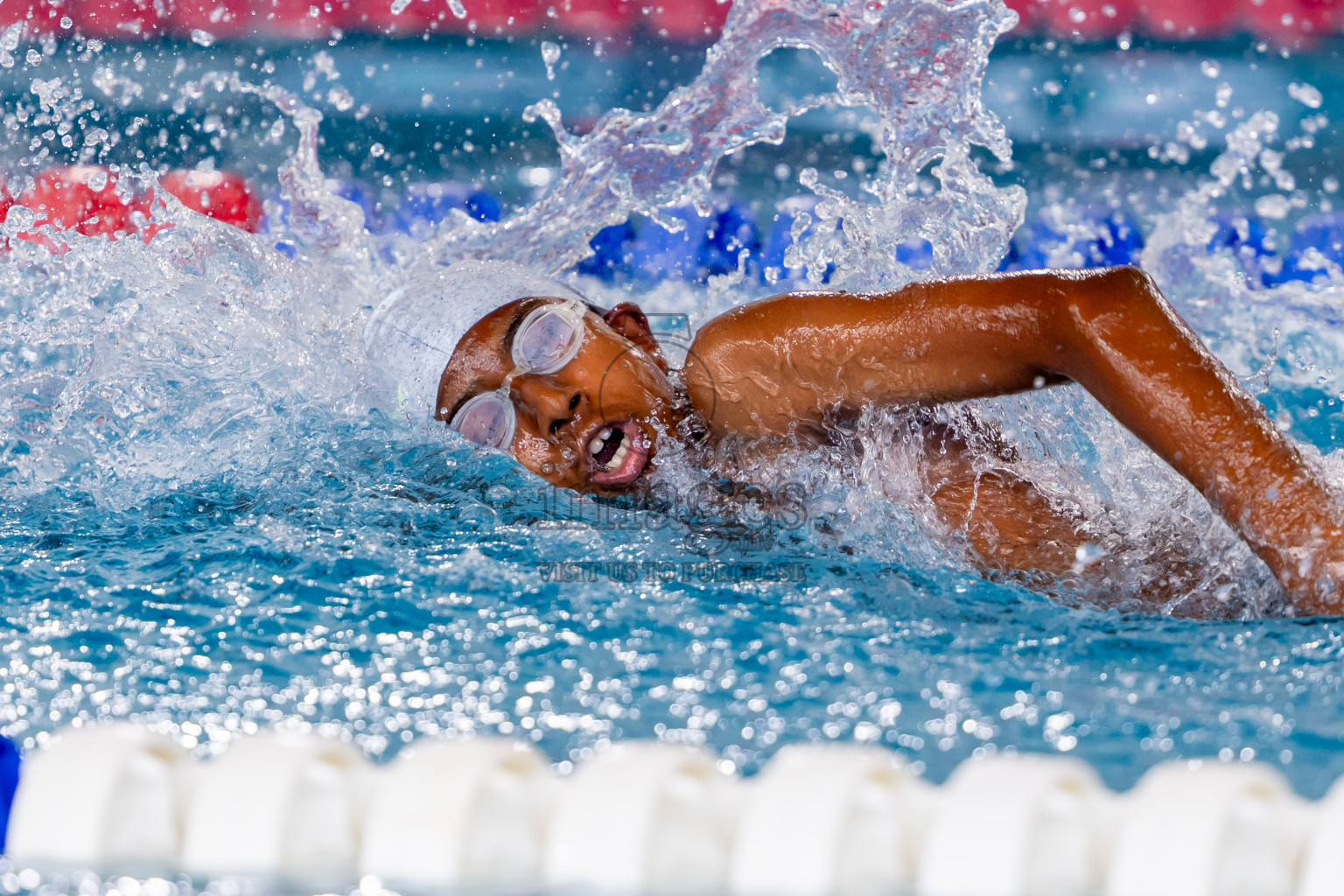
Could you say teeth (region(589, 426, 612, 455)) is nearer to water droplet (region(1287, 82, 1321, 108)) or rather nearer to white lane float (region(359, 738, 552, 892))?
white lane float (region(359, 738, 552, 892))

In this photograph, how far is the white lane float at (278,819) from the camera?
88 centimetres

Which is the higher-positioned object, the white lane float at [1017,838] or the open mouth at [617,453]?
the open mouth at [617,453]

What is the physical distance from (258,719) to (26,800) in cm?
24

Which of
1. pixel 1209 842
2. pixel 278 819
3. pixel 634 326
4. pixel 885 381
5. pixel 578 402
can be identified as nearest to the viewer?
pixel 1209 842

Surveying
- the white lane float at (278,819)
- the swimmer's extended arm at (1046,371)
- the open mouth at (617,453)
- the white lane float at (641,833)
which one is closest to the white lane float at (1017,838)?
the white lane float at (641,833)

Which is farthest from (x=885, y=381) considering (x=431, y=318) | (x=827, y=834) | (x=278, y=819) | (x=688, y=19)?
(x=688, y=19)

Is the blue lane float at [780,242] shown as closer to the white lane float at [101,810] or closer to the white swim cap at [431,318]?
the white swim cap at [431,318]

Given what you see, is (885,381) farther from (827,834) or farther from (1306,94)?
(1306,94)

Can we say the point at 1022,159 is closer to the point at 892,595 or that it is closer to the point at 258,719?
the point at 892,595

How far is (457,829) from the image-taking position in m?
0.87

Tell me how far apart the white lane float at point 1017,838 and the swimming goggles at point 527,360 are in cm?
108

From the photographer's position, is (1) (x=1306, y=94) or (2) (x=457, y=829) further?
(1) (x=1306, y=94)

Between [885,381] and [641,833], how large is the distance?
853 millimetres

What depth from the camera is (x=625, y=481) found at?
181cm
